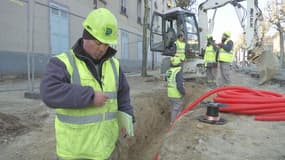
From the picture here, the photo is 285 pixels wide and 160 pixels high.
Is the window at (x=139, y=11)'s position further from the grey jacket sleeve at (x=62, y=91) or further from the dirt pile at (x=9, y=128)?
the grey jacket sleeve at (x=62, y=91)

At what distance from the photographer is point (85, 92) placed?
2197mm

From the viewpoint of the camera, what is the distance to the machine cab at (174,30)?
1452cm

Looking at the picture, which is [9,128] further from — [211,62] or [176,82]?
[211,62]

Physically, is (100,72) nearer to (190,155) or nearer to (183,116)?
(190,155)

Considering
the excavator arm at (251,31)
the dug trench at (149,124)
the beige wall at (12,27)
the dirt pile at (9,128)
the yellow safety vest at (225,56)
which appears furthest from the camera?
the excavator arm at (251,31)

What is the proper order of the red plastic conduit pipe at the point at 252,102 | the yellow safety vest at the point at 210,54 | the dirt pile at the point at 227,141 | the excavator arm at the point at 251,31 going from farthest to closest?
1. the excavator arm at the point at 251,31
2. the yellow safety vest at the point at 210,54
3. the red plastic conduit pipe at the point at 252,102
4. the dirt pile at the point at 227,141

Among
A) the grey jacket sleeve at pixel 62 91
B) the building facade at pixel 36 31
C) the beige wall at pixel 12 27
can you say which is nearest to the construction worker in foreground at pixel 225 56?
the building facade at pixel 36 31

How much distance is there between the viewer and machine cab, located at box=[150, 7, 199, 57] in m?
14.5

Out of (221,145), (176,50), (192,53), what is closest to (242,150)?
(221,145)

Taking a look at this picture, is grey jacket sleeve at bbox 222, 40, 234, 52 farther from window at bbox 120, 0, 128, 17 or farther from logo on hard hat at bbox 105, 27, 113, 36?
window at bbox 120, 0, 128, 17

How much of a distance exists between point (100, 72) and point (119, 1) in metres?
22.2

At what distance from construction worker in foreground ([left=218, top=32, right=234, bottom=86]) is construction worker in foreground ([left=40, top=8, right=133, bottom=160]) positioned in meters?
9.09

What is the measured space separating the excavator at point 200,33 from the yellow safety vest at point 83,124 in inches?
446

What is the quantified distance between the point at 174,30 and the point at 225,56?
A: 4983mm
